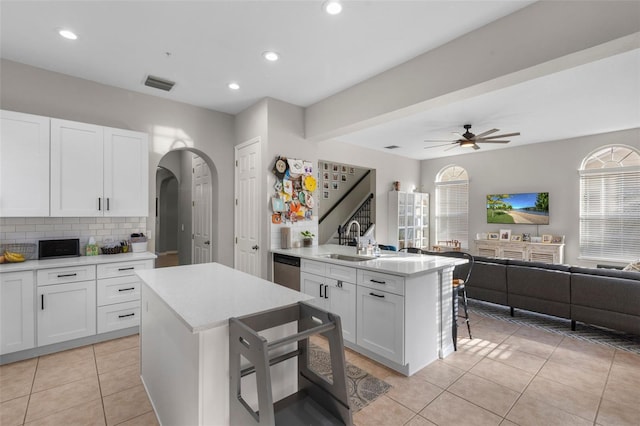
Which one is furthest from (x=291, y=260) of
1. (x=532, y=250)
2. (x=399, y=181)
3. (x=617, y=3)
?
(x=532, y=250)

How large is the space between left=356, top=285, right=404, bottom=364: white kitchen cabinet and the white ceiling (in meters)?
2.33

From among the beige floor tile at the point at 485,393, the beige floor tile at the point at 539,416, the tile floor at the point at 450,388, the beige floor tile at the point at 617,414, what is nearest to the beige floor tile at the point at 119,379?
the tile floor at the point at 450,388

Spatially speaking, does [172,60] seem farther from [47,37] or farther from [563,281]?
[563,281]

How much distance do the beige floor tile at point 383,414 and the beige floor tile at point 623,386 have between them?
1658 millimetres

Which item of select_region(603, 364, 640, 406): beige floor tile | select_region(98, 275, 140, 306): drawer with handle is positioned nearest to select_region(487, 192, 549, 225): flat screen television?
select_region(603, 364, 640, 406): beige floor tile

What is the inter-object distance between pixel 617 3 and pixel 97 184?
4821mm

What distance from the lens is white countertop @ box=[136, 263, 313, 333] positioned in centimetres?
143

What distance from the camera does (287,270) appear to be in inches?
151

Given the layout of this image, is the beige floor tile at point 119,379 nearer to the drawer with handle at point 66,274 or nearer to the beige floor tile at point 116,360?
the beige floor tile at point 116,360

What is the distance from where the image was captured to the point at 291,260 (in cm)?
378

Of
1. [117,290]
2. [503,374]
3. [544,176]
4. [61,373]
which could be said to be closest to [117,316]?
[117,290]

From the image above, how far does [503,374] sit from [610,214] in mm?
5385

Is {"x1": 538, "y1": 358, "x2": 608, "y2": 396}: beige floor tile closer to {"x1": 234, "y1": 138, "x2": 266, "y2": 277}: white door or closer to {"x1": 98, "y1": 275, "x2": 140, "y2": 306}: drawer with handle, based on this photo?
{"x1": 234, "y1": 138, "x2": 266, "y2": 277}: white door

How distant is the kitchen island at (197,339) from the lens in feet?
4.52
